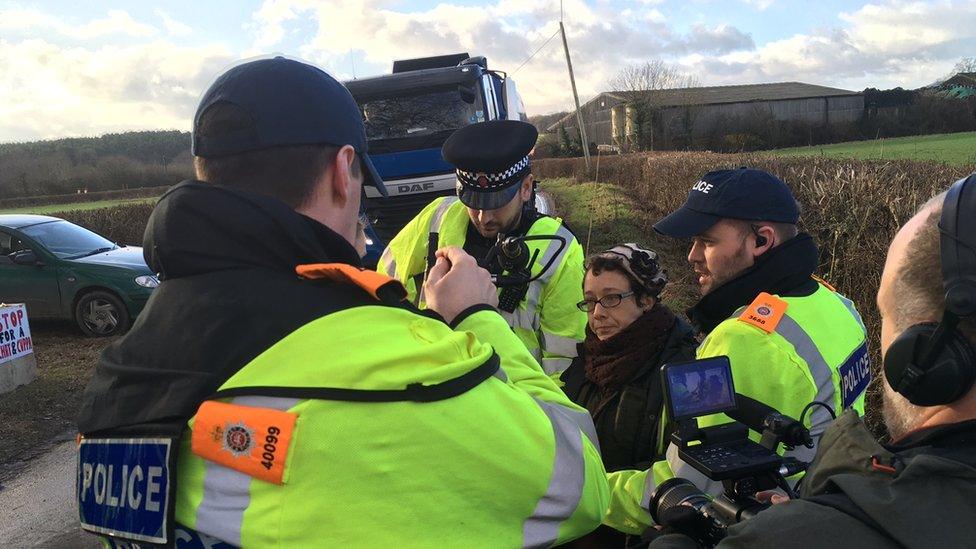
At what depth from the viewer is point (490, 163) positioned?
127 inches

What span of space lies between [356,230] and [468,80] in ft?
31.4

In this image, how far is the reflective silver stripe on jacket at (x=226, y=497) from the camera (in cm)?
110

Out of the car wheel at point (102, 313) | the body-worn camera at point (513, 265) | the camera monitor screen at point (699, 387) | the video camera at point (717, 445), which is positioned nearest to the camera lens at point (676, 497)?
the video camera at point (717, 445)

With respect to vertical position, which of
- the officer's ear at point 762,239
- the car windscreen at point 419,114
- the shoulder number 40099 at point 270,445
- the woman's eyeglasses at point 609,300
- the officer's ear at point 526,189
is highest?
the car windscreen at point 419,114

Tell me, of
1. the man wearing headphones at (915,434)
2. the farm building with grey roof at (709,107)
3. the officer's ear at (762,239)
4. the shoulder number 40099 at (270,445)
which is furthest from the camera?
the farm building with grey roof at (709,107)

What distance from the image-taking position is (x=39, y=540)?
13.7 feet

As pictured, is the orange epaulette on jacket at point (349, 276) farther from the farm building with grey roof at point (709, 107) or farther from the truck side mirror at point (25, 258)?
the farm building with grey roof at point (709, 107)

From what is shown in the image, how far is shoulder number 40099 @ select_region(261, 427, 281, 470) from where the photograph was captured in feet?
3.51

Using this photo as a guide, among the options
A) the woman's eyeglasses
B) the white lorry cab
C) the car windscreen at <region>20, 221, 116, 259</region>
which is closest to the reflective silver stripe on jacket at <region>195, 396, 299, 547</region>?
the woman's eyeglasses

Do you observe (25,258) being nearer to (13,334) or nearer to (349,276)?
(13,334)

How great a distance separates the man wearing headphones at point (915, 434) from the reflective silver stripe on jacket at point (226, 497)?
78cm

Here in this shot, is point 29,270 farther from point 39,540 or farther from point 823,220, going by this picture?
point 823,220

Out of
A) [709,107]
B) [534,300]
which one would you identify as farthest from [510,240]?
[709,107]

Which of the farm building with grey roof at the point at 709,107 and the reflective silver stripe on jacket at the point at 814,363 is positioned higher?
the farm building with grey roof at the point at 709,107
